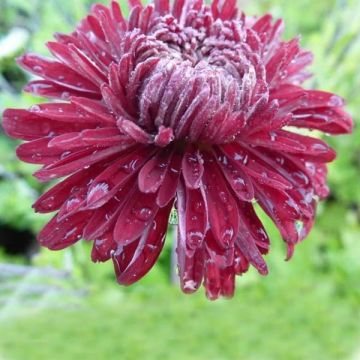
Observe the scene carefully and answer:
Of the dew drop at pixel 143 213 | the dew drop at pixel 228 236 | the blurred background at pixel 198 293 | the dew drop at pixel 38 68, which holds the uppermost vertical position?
the dew drop at pixel 38 68

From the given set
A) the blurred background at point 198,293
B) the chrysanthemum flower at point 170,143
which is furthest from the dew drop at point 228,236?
the blurred background at point 198,293

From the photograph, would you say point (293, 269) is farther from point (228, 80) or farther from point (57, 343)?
point (228, 80)

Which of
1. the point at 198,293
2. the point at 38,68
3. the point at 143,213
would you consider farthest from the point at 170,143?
the point at 198,293

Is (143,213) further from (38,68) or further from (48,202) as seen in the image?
(38,68)

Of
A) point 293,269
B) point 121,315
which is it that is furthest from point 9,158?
point 293,269

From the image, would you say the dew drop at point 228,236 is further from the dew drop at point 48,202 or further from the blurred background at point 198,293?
the blurred background at point 198,293
